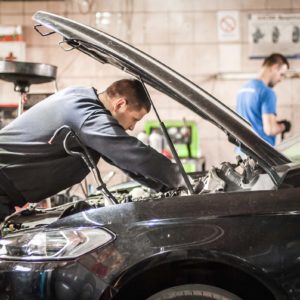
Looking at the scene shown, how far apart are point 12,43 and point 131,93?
427 cm

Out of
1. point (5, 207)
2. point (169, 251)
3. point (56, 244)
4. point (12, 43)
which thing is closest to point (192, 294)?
point (169, 251)

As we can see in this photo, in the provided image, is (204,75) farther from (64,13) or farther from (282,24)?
(64,13)

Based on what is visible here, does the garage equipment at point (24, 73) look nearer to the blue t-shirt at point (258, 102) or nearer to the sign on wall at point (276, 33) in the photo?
the blue t-shirt at point (258, 102)

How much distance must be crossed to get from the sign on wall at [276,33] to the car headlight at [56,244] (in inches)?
193

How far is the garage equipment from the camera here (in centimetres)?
369

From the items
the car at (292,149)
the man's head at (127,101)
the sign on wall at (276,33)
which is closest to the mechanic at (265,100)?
the car at (292,149)

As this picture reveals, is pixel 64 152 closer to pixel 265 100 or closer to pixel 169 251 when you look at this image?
pixel 169 251

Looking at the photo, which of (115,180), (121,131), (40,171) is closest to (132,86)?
(121,131)

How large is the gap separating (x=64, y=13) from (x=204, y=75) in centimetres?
174

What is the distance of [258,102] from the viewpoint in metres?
4.50

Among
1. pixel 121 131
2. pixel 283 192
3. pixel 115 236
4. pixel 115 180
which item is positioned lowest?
pixel 115 180

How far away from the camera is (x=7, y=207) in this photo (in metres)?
2.66

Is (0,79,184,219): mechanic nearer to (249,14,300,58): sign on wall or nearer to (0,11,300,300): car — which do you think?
(0,11,300,300): car

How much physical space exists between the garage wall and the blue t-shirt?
6.13 feet
